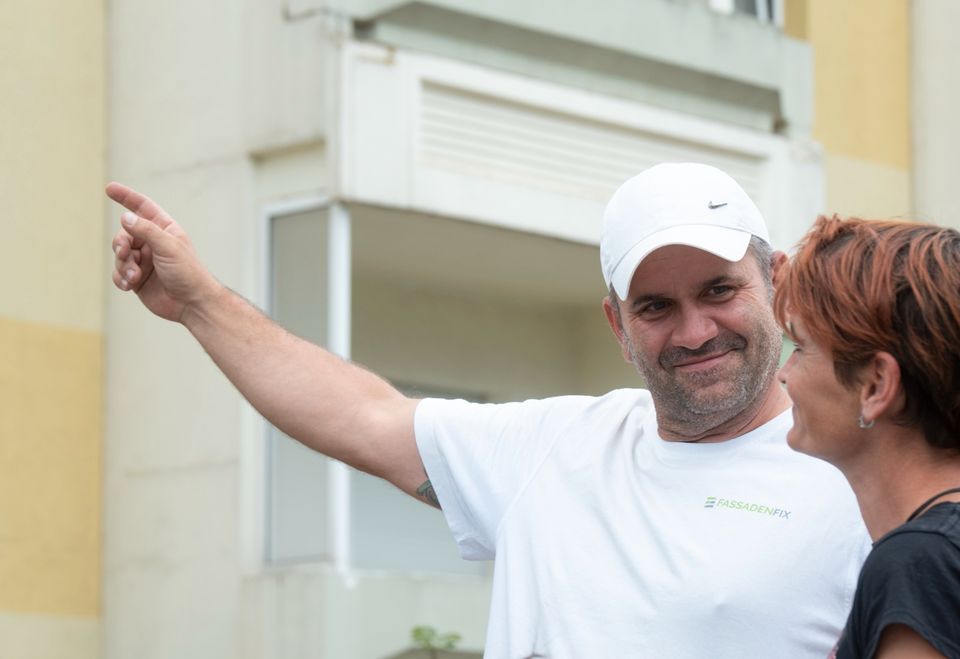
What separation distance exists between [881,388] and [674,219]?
912 millimetres

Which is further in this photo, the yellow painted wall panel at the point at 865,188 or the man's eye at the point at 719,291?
the yellow painted wall panel at the point at 865,188

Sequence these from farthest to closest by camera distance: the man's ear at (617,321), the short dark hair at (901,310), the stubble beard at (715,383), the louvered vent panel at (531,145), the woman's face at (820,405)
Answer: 1. the louvered vent panel at (531,145)
2. the man's ear at (617,321)
3. the stubble beard at (715,383)
4. the woman's face at (820,405)
5. the short dark hair at (901,310)

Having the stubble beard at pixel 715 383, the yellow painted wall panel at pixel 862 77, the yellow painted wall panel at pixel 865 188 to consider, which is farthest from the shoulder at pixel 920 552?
the yellow painted wall panel at pixel 862 77

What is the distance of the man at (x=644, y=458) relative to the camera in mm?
3244

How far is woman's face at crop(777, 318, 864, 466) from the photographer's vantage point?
9.02 ft

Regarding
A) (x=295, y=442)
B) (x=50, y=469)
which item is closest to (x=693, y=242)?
(x=295, y=442)

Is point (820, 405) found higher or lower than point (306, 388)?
lower

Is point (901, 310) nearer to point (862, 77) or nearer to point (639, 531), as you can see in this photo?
point (639, 531)

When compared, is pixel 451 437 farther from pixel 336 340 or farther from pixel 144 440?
pixel 144 440

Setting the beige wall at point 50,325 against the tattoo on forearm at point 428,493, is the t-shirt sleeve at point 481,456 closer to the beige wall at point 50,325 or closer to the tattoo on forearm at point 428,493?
the tattoo on forearm at point 428,493

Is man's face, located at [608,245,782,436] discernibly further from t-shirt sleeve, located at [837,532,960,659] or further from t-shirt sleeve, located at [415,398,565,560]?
t-shirt sleeve, located at [837,532,960,659]

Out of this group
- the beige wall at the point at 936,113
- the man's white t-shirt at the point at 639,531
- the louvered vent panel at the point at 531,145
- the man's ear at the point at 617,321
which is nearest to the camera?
the man's white t-shirt at the point at 639,531

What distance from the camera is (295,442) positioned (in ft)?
29.4

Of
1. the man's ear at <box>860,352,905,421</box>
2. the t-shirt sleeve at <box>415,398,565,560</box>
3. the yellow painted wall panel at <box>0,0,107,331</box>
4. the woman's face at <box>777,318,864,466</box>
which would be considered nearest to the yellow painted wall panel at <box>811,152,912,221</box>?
the yellow painted wall panel at <box>0,0,107,331</box>
